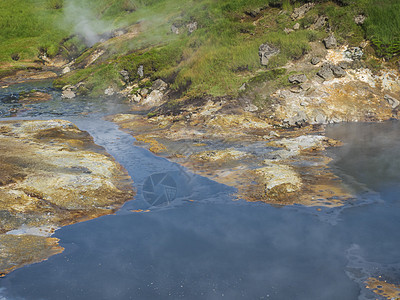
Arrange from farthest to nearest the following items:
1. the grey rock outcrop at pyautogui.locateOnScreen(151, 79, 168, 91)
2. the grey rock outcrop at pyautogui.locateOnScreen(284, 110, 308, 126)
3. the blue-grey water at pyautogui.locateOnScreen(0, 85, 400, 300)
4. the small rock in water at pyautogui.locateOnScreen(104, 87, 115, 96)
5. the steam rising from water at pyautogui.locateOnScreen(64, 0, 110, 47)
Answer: the steam rising from water at pyautogui.locateOnScreen(64, 0, 110, 47)
the small rock in water at pyautogui.locateOnScreen(104, 87, 115, 96)
the grey rock outcrop at pyautogui.locateOnScreen(151, 79, 168, 91)
the grey rock outcrop at pyautogui.locateOnScreen(284, 110, 308, 126)
the blue-grey water at pyautogui.locateOnScreen(0, 85, 400, 300)

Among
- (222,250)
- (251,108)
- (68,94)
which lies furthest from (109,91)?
(222,250)

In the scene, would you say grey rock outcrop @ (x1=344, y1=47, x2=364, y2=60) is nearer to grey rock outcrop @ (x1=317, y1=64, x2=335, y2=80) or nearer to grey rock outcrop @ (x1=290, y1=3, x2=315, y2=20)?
grey rock outcrop @ (x1=317, y1=64, x2=335, y2=80)

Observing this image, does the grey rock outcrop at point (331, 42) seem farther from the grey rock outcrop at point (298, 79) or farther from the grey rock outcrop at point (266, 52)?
the grey rock outcrop at point (298, 79)

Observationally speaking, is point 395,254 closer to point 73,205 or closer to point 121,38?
point 73,205

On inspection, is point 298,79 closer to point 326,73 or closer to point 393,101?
point 326,73

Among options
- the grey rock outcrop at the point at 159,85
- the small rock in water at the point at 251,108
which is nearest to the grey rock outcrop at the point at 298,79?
the small rock in water at the point at 251,108

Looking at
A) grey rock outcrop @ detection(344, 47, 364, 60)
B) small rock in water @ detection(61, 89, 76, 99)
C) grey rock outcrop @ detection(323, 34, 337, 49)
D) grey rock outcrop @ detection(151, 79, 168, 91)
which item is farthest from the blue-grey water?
small rock in water @ detection(61, 89, 76, 99)
